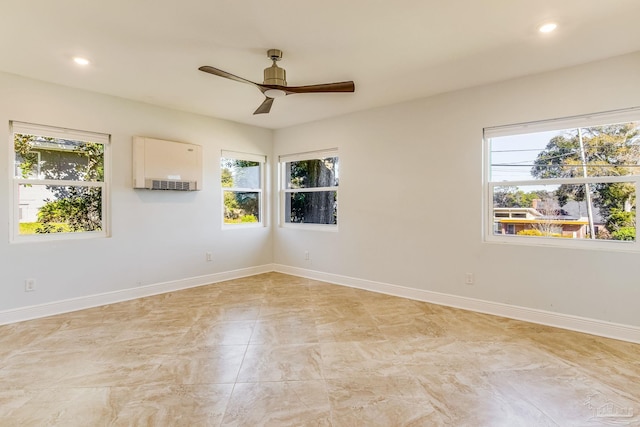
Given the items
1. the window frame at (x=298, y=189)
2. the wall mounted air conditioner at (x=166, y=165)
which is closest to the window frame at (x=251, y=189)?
the window frame at (x=298, y=189)

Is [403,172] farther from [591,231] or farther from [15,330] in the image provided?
[15,330]

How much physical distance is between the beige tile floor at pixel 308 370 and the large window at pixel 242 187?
2000mm

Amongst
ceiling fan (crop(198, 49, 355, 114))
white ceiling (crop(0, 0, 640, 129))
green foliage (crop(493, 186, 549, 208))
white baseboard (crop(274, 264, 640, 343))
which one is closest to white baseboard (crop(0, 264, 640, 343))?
white baseboard (crop(274, 264, 640, 343))

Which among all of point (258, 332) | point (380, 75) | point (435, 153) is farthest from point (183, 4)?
point (435, 153)

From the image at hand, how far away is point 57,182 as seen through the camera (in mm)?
3555

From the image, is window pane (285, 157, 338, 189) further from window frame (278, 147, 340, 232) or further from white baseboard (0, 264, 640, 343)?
white baseboard (0, 264, 640, 343)

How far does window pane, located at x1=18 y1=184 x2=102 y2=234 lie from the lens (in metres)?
3.41

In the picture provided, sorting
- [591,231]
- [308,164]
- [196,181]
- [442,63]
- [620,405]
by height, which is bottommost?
[620,405]

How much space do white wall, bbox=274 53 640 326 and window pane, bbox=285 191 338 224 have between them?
9.3 inches

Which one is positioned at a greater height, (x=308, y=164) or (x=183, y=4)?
(x=183, y=4)

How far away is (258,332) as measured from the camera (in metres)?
3.00

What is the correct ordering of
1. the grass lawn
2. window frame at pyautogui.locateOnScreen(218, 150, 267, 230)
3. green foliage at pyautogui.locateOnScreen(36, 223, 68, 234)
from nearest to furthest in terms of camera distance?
the grass lawn → green foliage at pyautogui.locateOnScreen(36, 223, 68, 234) → window frame at pyautogui.locateOnScreen(218, 150, 267, 230)

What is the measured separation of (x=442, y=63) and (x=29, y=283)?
15.2ft

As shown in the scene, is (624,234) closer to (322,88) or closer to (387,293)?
(387,293)
